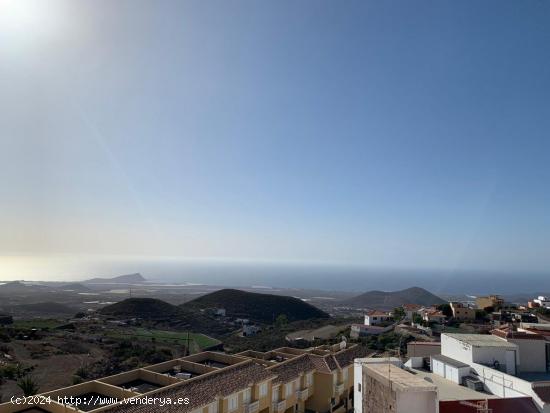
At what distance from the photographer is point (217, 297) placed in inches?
3969

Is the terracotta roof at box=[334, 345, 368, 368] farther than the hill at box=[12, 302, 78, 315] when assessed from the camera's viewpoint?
No

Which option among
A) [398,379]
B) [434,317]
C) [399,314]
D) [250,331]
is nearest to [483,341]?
[398,379]

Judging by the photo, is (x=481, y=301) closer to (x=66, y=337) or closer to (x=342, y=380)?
(x=342, y=380)

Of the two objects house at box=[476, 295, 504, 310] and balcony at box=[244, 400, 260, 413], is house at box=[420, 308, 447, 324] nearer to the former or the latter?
house at box=[476, 295, 504, 310]

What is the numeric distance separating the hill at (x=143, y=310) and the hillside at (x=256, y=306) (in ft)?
29.8

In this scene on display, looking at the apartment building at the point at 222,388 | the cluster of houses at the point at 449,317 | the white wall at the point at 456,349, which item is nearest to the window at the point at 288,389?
the apartment building at the point at 222,388

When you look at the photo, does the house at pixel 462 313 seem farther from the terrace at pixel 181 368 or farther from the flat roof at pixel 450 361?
the terrace at pixel 181 368

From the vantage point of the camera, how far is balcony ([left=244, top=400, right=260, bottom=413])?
698 inches

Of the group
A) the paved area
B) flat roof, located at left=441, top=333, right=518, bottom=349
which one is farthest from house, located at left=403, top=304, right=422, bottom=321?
the paved area

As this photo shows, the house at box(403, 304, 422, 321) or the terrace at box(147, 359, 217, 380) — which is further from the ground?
the terrace at box(147, 359, 217, 380)

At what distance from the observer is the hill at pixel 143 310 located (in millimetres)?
78188

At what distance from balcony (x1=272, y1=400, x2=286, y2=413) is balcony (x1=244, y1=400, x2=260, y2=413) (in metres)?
1.61

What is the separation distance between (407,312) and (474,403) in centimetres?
4600

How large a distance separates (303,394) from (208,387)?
23.5 feet
